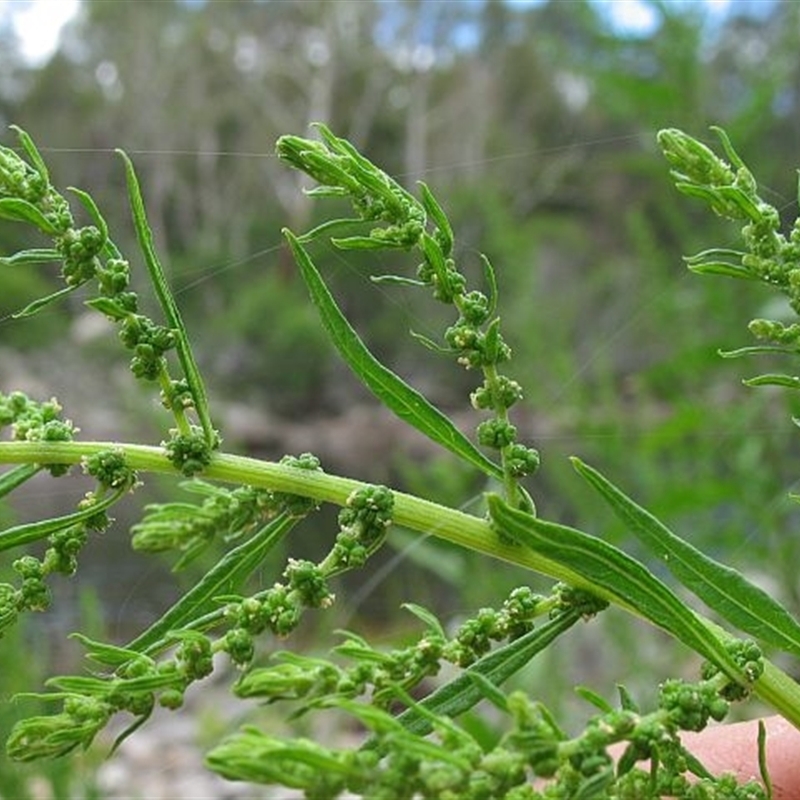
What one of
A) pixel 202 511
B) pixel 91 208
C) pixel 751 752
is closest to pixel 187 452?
pixel 202 511

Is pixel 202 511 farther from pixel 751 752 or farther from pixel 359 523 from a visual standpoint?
pixel 751 752

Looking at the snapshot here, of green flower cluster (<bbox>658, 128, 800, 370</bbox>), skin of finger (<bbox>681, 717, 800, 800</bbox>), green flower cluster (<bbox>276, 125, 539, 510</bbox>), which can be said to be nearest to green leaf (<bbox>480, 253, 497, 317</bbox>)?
green flower cluster (<bbox>276, 125, 539, 510</bbox>)

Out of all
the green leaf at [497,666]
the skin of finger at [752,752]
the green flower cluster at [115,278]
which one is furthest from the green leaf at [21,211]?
the skin of finger at [752,752]

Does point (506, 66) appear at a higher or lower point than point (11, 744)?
higher

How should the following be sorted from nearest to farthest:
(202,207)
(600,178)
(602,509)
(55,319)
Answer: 1. (602,509)
2. (55,319)
3. (600,178)
4. (202,207)

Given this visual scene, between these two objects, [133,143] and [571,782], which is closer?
[571,782]

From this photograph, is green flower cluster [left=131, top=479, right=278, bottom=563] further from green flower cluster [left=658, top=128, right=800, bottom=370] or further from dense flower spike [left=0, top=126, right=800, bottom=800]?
green flower cluster [left=658, top=128, right=800, bottom=370]

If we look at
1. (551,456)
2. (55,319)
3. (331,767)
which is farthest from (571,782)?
(55,319)

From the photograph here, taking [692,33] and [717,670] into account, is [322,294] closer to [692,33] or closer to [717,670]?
[717,670]
